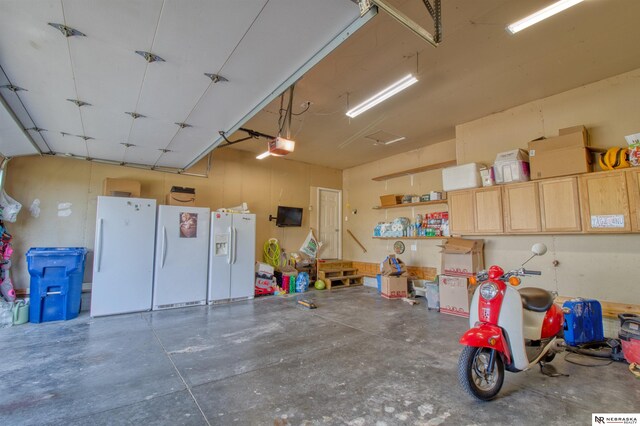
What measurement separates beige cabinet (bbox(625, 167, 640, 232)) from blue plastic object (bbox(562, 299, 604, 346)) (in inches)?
41.4

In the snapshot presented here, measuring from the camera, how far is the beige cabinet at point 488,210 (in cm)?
450

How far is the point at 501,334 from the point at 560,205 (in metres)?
2.67

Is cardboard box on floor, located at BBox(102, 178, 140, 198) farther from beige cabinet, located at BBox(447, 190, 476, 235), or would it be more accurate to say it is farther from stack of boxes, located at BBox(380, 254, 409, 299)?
beige cabinet, located at BBox(447, 190, 476, 235)

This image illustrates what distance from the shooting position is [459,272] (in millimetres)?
4754

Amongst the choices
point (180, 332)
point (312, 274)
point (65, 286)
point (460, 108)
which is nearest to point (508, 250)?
point (460, 108)

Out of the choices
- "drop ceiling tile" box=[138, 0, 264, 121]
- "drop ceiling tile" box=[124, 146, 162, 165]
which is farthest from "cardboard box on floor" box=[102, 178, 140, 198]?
"drop ceiling tile" box=[138, 0, 264, 121]

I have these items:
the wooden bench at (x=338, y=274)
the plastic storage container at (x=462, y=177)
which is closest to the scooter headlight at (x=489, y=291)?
the plastic storage container at (x=462, y=177)

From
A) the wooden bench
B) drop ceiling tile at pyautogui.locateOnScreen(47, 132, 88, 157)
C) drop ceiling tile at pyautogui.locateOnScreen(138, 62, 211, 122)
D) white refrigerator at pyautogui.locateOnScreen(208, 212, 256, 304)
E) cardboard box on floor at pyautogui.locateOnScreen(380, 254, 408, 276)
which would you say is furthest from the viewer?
the wooden bench

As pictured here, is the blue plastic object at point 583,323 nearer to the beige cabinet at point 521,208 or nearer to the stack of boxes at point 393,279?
the beige cabinet at point 521,208

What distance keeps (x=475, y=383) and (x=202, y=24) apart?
3.26 metres

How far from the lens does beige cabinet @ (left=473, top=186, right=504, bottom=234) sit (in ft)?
14.8

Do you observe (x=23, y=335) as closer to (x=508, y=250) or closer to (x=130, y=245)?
(x=130, y=245)

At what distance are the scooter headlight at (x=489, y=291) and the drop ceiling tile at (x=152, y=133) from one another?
152 inches

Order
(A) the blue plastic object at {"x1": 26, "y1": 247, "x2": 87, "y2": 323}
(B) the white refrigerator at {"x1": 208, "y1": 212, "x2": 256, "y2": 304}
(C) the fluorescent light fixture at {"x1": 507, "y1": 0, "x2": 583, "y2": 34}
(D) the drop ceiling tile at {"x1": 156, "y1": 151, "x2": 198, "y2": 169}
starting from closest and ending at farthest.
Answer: (C) the fluorescent light fixture at {"x1": 507, "y1": 0, "x2": 583, "y2": 34} < (A) the blue plastic object at {"x1": 26, "y1": 247, "x2": 87, "y2": 323} < (D) the drop ceiling tile at {"x1": 156, "y1": 151, "x2": 198, "y2": 169} < (B) the white refrigerator at {"x1": 208, "y1": 212, "x2": 256, "y2": 304}
